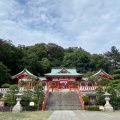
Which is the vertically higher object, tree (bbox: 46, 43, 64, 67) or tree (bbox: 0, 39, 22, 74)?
tree (bbox: 46, 43, 64, 67)

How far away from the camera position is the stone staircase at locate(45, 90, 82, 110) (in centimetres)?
2094

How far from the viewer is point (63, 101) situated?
2291 cm

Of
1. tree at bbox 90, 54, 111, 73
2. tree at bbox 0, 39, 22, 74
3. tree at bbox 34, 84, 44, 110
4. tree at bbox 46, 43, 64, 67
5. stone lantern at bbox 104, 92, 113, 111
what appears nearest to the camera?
stone lantern at bbox 104, 92, 113, 111

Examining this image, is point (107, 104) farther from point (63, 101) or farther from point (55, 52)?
point (55, 52)

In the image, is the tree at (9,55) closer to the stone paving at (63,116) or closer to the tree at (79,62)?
the tree at (79,62)

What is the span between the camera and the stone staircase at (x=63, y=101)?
20938mm

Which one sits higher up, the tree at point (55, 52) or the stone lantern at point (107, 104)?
the tree at point (55, 52)

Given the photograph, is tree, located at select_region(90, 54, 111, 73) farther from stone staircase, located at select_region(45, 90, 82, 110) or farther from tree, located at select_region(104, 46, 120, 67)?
stone staircase, located at select_region(45, 90, 82, 110)

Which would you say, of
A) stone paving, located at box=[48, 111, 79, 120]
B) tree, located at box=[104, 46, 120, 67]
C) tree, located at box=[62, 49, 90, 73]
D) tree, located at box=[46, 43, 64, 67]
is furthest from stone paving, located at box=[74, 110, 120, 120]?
tree, located at box=[46, 43, 64, 67]

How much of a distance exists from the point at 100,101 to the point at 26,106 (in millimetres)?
8493

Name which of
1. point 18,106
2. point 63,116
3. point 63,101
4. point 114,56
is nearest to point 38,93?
point 18,106

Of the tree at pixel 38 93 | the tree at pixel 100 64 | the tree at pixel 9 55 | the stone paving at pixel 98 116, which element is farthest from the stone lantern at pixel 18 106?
the tree at pixel 100 64

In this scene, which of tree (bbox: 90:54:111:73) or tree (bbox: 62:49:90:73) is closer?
tree (bbox: 90:54:111:73)

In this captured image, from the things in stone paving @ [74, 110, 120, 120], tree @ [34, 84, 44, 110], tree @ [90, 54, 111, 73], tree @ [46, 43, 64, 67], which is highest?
tree @ [46, 43, 64, 67]
